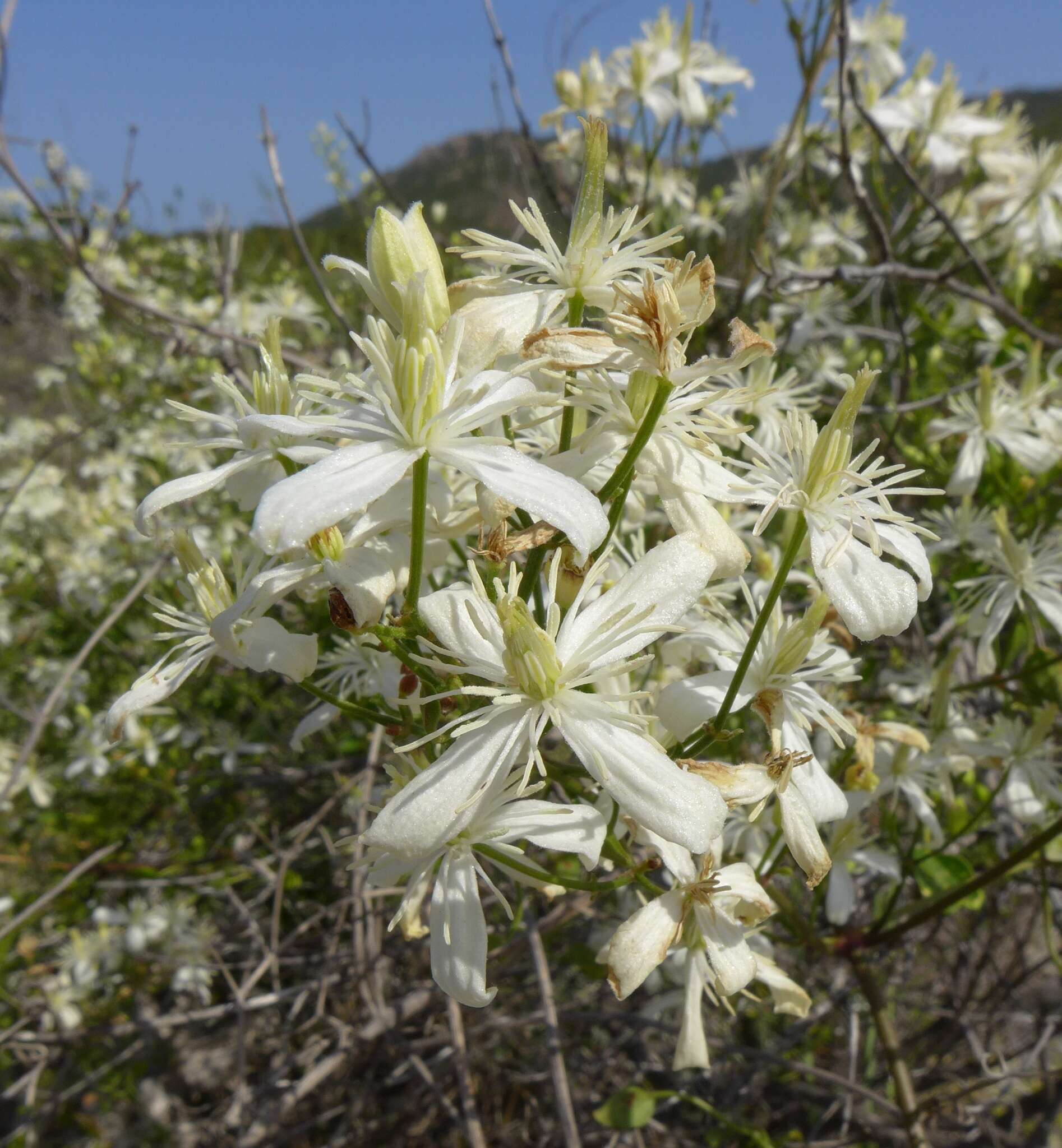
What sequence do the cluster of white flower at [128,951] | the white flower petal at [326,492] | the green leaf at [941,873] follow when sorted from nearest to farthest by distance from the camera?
the white flower petal at [326,492] < the green leaf at [941,873] < the cluster of white flower at [128,951]

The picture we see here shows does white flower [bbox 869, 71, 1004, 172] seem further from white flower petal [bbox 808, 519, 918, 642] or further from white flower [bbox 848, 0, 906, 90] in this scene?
white flower petal [bbox 808, 519, 918, 642]

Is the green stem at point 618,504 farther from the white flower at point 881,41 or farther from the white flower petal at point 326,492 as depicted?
the white flower at point 881,41

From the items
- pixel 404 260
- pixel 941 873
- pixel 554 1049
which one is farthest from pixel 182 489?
pixel 941 873

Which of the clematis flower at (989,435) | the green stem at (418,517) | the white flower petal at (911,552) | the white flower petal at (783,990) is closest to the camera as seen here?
the green stem at (418,517)

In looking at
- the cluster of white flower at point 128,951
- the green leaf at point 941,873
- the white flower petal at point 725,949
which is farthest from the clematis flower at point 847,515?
the cluster of white flower at point 128,951

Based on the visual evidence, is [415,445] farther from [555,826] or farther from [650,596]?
[555,826]

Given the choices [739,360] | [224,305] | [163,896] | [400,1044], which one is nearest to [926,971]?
[400,1044]
